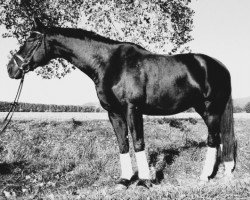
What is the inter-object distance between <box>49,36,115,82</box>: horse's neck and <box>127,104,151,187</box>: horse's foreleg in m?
1.00

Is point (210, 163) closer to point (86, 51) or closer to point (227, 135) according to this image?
point (227, 135)

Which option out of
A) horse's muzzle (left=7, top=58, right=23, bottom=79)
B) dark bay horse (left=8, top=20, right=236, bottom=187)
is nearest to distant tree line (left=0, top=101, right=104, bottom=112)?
horse's muzzle (left=7, top=58, right=23, bottom=79)

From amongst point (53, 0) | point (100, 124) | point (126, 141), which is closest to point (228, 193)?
point (126, 141)

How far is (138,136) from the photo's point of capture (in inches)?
216

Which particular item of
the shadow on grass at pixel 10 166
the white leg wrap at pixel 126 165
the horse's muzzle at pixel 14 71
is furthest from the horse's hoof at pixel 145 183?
the shadow on grass at pixel 10 166

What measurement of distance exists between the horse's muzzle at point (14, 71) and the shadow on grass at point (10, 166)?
2484 mm

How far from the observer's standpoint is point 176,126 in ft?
36.0

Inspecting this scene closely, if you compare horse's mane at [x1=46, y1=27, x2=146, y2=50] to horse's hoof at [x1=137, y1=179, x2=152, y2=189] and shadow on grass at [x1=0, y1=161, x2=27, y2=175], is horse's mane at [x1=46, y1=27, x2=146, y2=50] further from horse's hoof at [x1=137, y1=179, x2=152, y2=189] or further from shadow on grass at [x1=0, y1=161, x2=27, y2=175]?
shadow on grass at [x1=0, y1=161, x2=27, y2=175]

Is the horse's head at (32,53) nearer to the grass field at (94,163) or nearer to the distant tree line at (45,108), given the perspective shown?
the grass field at (94,163)

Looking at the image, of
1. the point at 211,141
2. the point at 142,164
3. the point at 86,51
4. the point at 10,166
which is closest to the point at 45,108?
the point at 10,166

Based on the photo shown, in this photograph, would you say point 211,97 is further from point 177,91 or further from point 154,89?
point 154,89

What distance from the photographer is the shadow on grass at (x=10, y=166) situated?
7.03m

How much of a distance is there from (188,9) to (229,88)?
9649mm

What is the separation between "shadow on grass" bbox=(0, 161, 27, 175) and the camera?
7031mm
